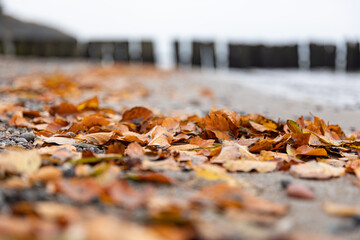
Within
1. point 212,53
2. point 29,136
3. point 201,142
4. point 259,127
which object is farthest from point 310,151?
point 212,53

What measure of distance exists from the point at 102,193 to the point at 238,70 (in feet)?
33.6

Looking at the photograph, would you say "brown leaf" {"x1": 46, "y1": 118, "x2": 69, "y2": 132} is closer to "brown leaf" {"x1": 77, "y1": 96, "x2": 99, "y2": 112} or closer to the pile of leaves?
the pile of leaves

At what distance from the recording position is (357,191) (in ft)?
3.40

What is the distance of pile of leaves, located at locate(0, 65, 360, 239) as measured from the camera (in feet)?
2.40

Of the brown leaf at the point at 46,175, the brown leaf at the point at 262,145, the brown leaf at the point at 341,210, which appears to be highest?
the brown leaf at the point at 46,175

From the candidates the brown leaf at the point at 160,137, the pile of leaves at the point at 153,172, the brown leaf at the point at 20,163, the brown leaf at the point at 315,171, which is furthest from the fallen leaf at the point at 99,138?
the brown leaf at the point at 315,171

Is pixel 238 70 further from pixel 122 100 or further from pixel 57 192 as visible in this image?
pixel 57 192

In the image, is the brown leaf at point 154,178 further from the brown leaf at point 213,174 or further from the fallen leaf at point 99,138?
the fallen leaf at point 99,138

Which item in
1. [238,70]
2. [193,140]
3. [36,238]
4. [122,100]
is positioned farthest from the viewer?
[238,70]

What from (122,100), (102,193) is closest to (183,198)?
(102,193)

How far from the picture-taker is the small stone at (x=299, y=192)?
3.12ft

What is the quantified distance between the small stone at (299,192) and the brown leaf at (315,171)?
16cm

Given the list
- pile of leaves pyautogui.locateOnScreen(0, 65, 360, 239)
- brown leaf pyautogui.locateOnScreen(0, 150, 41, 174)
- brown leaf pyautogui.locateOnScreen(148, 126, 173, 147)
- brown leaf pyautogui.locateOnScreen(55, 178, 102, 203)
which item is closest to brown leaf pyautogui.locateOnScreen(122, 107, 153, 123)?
pile of leaves pyautogui.locateOnScreen(0, 65, 360, 239)

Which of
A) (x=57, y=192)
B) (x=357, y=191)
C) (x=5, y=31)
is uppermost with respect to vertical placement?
(x=5, y=31)
